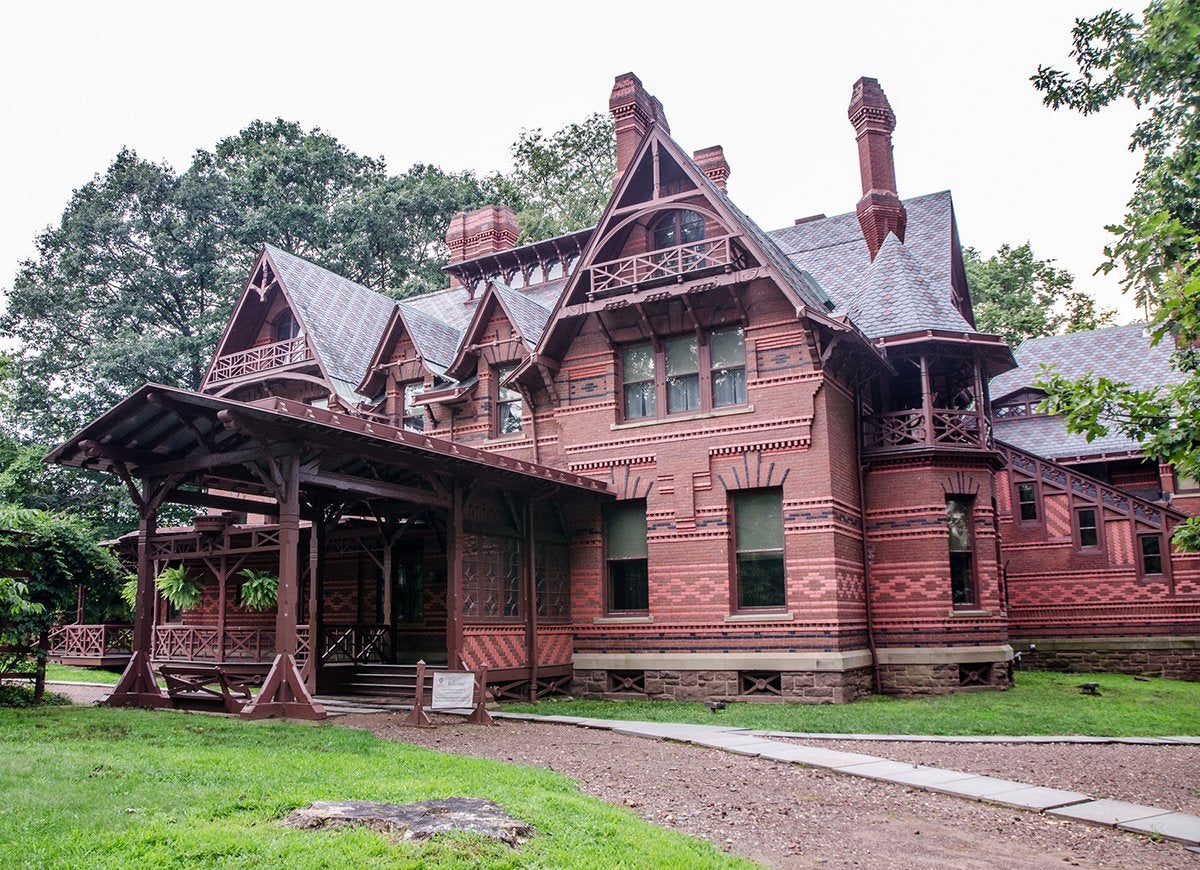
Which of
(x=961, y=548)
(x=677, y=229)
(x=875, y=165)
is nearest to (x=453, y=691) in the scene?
(x=677, y=229)

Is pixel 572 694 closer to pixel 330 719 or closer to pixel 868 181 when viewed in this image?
pixel 330 719

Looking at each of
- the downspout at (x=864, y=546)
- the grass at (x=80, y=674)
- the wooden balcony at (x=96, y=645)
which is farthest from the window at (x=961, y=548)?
the wooden balcony at (x=96, y=645)

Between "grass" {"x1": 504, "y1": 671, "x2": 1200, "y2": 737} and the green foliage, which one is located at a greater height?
the green foliage

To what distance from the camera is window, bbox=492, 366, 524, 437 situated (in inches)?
904

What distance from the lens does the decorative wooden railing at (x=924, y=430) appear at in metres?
20.2

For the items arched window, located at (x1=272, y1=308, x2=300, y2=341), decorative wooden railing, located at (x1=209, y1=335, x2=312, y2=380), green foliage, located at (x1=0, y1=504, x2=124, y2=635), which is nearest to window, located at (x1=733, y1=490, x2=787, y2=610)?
green foliage, located at (x1=0, y1=504, x2=124, y2=635)

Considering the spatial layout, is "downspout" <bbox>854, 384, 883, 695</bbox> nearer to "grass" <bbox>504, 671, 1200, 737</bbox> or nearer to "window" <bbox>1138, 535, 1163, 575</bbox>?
"grass" <bbox>504, 671, 1200, 737</bbox>

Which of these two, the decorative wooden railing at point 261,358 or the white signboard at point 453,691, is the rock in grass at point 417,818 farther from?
the decorative wooden railing at point 261,358

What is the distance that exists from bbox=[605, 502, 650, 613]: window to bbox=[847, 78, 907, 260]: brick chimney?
9.05 m

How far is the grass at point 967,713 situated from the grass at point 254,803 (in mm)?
6104

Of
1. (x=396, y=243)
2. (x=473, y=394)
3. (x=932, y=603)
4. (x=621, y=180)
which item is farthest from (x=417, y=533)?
(x=396, y=243)

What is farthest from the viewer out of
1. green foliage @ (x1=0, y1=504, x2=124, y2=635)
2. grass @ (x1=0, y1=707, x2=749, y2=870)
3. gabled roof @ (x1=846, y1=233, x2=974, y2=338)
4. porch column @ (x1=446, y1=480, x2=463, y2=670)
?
gabled roof @ (x1=846, y1=233, x2=974, y2=338)

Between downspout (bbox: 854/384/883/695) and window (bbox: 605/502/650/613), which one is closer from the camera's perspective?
downspout (bbox: 854/384/883/695)

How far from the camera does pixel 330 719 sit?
1432 cm
